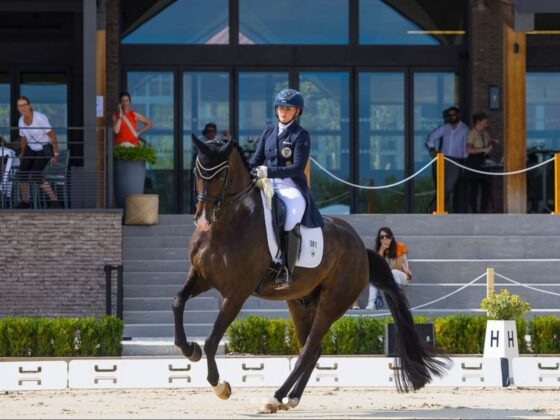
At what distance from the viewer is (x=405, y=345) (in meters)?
14.2

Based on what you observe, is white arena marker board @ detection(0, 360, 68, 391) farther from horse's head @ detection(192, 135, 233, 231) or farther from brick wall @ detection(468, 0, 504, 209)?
brick wall @ detection(468, 0, 504, 209)

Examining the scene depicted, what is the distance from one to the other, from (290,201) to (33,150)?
11.6 metres

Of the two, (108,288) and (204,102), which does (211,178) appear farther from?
(204,102)

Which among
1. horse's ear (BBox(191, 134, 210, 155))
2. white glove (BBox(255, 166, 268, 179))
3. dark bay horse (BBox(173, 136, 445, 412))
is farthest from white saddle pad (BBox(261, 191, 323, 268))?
horse's ear (BBox(191, 134, 210, 155))

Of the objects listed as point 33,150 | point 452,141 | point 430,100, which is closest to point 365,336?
point 33,150

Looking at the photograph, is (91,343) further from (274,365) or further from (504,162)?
(504,162)

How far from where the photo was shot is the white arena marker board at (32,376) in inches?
598

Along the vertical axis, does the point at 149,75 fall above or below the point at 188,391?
above

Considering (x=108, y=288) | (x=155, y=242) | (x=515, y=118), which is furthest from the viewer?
(x=515, y=118)

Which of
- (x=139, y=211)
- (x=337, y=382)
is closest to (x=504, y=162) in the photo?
(x=139, y=211)

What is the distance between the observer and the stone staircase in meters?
22.5

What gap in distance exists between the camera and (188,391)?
1523cm

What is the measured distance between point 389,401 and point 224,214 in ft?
9.27

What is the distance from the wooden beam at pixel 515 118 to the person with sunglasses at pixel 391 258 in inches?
175
